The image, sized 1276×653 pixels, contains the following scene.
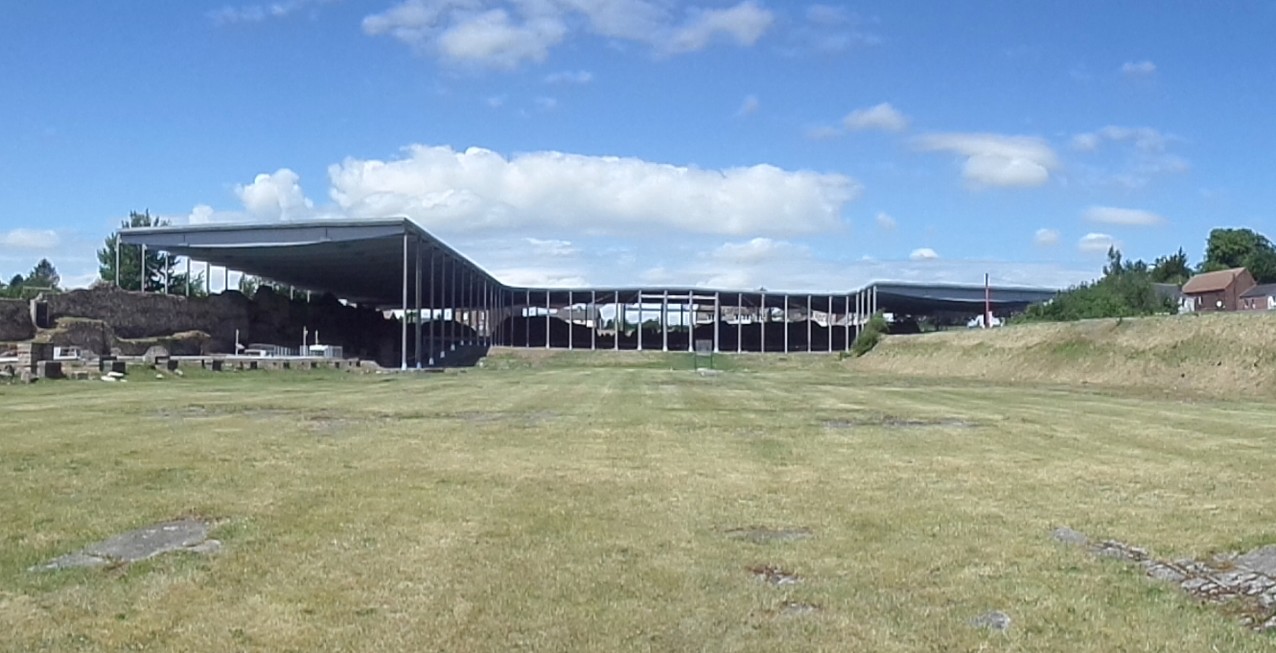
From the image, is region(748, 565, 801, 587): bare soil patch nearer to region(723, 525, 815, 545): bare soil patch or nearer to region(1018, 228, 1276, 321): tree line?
region(723, 525, 815, 545): bare soil patch

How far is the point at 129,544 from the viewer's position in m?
9.27

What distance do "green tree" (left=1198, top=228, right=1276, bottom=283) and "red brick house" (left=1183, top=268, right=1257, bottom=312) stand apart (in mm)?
19553

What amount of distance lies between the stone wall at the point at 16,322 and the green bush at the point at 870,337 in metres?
58.9

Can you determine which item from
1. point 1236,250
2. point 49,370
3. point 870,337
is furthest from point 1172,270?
point 49,370

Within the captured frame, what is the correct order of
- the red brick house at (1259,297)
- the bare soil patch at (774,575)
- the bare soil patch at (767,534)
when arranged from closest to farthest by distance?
the bare soil patch at (774,575) < the bare soil patch at (767,534) < the red brick house at (1259,297)

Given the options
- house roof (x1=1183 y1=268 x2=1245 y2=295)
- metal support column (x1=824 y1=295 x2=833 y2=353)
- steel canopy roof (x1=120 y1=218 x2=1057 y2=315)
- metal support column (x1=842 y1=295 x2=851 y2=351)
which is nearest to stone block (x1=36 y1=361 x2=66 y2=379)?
steel canopy roof (x1=120 y1=218 x2=1057 y2=315)

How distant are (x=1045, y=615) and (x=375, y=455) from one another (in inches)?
416

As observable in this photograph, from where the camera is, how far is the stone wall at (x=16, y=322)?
64.6 meters

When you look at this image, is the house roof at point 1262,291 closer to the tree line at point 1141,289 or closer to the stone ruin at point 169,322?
the tree line at point 1141,289

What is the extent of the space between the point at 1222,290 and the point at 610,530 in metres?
119

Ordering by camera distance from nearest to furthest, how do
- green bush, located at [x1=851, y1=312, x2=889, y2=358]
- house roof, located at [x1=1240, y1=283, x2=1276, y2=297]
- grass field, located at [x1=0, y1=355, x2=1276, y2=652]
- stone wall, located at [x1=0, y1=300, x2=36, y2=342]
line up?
grass field, located at [x1=0, y1=355, x2=1276, y2=652] < stone wall, located at [x1=0, y1=300, x2=36, y2=342] < green bush, located at [x1=851, y1=312, x2=889, y2=358] < house roof, located at [x1=1240, y1=283, x2=1276, y2=297]

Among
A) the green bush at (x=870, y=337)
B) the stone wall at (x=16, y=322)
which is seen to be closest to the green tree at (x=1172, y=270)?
the green bush at (x=870, y=337)

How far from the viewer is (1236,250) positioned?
141250 millimetres

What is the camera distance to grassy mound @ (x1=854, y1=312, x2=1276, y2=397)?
4447 centimetres
